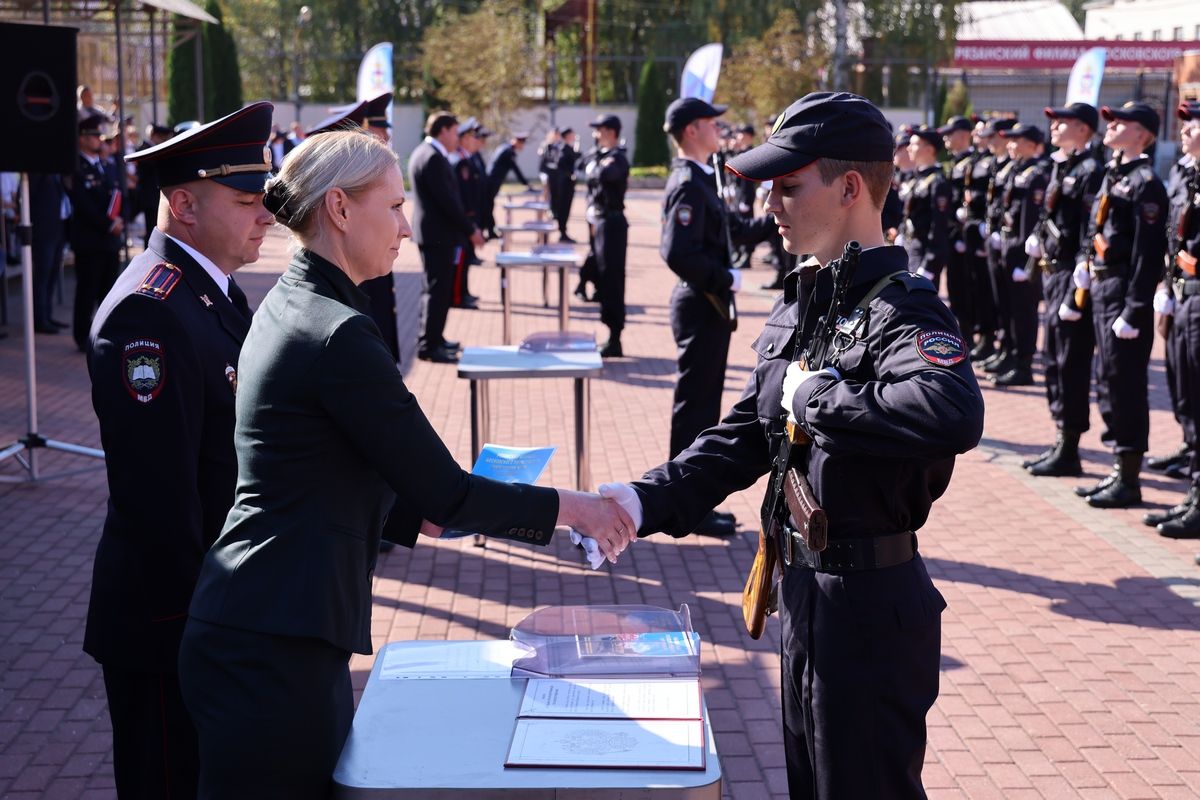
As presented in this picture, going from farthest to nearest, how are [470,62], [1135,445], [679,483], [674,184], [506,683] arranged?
[470,62]
[1135,445]
[674,184]
[679,483]
[506,683]

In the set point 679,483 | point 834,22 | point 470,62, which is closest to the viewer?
point 679,483

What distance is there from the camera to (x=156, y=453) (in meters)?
2.82

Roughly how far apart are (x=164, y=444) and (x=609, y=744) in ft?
4.20

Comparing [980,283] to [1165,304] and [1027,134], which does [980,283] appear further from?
[1165,304]

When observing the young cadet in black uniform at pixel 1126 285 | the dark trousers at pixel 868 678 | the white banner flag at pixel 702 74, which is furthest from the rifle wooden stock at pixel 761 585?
the white banner flag at pixel 702 74

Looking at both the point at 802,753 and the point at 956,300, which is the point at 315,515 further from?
the point at 956,300

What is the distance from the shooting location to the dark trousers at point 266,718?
7.58ft

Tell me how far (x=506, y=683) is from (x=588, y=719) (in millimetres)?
273

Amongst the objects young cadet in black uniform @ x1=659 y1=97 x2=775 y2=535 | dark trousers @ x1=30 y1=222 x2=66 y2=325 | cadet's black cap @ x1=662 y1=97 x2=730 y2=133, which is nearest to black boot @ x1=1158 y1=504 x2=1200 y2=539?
young cadet in black uniform @ x1=659 y1=97 x2=775 y2=535

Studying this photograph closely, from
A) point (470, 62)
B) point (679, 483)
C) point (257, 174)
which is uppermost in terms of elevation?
point (470, 62)

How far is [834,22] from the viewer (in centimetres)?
4675

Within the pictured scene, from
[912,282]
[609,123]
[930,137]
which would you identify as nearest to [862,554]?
[912,282]

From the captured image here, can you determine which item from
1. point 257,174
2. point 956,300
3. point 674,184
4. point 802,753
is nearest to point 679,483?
point 802,753

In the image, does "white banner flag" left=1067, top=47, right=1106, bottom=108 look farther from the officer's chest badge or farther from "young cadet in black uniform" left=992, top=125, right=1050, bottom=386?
the officer's chest badge
